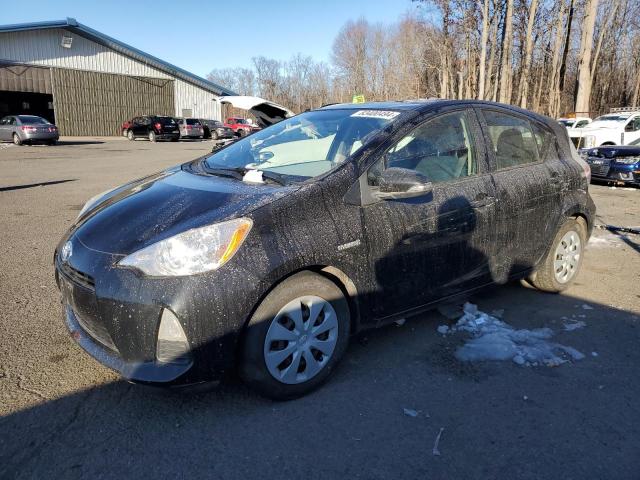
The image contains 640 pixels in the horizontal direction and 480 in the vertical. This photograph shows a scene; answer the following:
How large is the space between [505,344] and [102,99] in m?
A: 40.4

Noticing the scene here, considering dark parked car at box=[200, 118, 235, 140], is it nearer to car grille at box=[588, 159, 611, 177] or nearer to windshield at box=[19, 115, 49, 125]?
windshield at box=[19, 115, 49, 125]

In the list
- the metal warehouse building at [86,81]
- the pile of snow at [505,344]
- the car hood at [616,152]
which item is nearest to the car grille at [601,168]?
the car hood at [616,152]

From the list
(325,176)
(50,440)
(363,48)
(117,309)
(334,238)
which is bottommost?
(50,440)

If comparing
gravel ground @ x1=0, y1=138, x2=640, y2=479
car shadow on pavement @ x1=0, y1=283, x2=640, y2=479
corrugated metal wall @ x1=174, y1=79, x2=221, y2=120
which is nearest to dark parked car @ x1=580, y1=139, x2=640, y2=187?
gravel ground @ x1=0, y1=138, x2=640, y2=479

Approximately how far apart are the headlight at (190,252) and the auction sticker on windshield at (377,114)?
151 centimetres

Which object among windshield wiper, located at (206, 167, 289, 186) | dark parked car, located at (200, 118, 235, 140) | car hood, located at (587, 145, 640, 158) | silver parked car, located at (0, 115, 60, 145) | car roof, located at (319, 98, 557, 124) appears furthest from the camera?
dark parked car, located at (200, 118, 235, 140)

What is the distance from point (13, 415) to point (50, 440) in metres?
0.36

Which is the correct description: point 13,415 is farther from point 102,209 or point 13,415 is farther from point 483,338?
point 483,338

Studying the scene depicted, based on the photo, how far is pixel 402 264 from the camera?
322 centimetres

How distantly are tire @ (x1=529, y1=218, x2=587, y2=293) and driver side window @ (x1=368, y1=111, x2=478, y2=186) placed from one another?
1.33 m

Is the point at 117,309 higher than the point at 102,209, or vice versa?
the point at 102,209

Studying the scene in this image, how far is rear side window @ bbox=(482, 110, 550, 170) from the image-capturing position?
13.0 ft

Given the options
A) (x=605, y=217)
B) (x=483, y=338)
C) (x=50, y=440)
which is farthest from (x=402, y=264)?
(x=605, y=217)

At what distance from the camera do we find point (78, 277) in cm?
275
